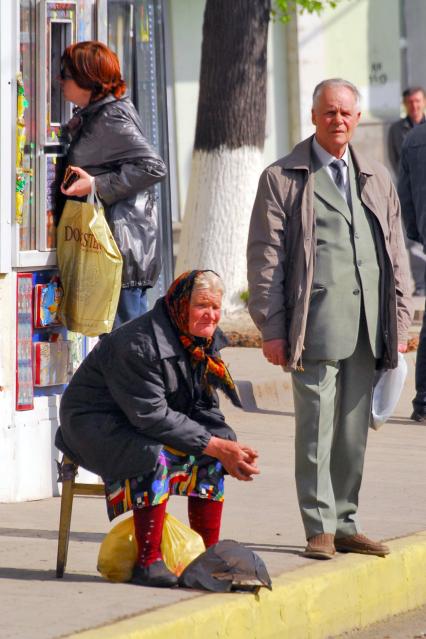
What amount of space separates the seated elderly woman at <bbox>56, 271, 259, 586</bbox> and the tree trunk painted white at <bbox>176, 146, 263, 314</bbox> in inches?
249

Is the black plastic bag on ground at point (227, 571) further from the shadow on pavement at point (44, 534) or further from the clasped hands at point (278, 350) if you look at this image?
the shadow on pavement at point (44, 534)

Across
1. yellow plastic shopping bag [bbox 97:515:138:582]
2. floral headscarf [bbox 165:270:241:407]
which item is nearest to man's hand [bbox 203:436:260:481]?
floral headscarf [bbox 165:270:241:407]

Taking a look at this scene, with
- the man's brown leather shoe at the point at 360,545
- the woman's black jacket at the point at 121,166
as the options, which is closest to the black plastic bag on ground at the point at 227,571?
the man's brown leather shoe at the point at 360,545

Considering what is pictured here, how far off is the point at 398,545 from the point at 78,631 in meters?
1.61

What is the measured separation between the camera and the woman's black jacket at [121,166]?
19.8 ft

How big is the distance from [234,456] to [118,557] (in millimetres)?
544

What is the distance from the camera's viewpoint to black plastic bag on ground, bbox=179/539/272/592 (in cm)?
465

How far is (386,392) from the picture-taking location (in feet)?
17.8

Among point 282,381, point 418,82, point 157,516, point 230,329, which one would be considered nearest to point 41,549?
point 157,516

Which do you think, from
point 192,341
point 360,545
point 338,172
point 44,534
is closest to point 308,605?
point 360,545

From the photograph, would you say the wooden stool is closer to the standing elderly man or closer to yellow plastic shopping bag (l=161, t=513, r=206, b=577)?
yellow plastic shopping bag (l=161, t=513, r=206, b=577)

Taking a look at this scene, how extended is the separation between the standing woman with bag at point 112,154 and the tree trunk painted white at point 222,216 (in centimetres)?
506

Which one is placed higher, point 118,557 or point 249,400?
point 249,400

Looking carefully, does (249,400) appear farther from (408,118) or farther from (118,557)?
(408,118)
